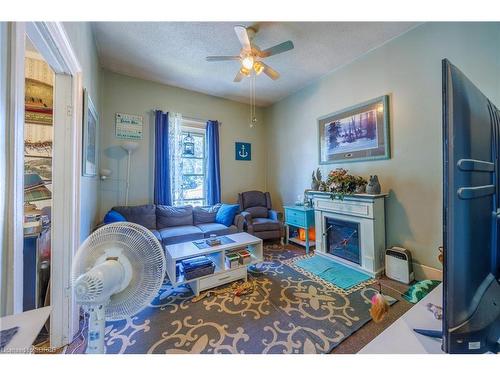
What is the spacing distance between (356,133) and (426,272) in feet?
5.94

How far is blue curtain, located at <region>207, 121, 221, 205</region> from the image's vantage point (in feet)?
12.0

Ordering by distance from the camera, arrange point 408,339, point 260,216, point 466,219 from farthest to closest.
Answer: point 260,216 < point 408,339 < point 466,219

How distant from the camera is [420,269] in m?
2.12

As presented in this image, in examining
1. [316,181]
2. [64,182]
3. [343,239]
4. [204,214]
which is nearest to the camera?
[64,182]

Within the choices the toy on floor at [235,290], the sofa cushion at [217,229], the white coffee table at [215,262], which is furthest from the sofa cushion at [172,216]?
the toy on floor at [235,290]

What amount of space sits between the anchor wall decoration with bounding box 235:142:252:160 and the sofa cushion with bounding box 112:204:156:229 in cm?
194

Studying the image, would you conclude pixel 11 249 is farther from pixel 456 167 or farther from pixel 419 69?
pixel 419 69

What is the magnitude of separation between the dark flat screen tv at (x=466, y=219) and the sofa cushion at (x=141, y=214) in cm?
313

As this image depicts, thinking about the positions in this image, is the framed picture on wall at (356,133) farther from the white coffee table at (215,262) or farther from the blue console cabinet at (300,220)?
the white coffee table at (215,262)

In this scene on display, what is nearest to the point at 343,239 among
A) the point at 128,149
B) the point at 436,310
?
the point at 436,310

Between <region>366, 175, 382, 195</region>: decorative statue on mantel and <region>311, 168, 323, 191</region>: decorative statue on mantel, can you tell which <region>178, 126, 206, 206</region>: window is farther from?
<region>366, 175, 382, 195</region>: decorative statue on mantel

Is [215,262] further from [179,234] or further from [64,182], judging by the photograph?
[64,182]

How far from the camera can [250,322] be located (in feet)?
5.05

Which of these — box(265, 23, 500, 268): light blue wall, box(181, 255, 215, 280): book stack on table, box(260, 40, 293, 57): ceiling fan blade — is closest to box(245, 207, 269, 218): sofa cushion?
box(265, 23, 500, 268): light blue wall
